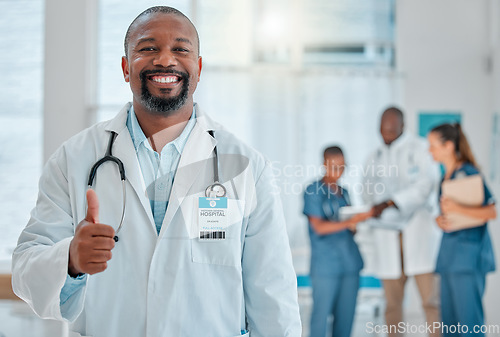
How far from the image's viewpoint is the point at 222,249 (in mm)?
1321

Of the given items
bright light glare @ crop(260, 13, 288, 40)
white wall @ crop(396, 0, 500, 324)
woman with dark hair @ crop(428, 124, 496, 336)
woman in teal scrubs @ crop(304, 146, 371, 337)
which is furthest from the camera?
bright light glare @ crop(260, 13, 288, 40)

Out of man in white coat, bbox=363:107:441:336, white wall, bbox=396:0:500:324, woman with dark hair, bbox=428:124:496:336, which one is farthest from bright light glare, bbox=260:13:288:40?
woman with dark hair, bbox=428:124:496:336

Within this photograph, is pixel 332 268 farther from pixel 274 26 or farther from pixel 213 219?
pixel 213 219

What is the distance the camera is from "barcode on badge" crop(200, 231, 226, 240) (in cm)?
133

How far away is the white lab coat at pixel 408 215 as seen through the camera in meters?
3.32

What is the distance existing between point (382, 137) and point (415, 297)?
3.55 ft

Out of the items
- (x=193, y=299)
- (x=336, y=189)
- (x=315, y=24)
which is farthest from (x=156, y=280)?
(x=315, y=24)

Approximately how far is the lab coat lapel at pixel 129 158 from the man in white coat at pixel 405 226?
233 cm

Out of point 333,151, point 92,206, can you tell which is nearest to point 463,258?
point 333,151

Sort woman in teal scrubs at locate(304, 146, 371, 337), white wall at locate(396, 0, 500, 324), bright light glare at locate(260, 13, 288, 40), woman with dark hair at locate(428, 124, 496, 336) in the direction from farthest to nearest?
1. bright light glare at locate(260, 13, 288, 40)
2. white wall at locate(396, 0, 500, 324)
3. woman in teal scrubs at locate(304, 146, 371, 337)
4. woman with dark hair at locate(428, 124, 496, 336)

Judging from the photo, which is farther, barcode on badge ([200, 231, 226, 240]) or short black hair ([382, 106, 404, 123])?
short black hair ([382, 106, 404, 123])

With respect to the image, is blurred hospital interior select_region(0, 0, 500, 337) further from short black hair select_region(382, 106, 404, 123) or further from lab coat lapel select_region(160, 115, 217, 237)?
lab coat lapel select_region(160, 115, 217, 237)

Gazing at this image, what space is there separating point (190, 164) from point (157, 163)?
10 centimetres

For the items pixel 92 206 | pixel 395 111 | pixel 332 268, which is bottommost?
pixel 332 268
